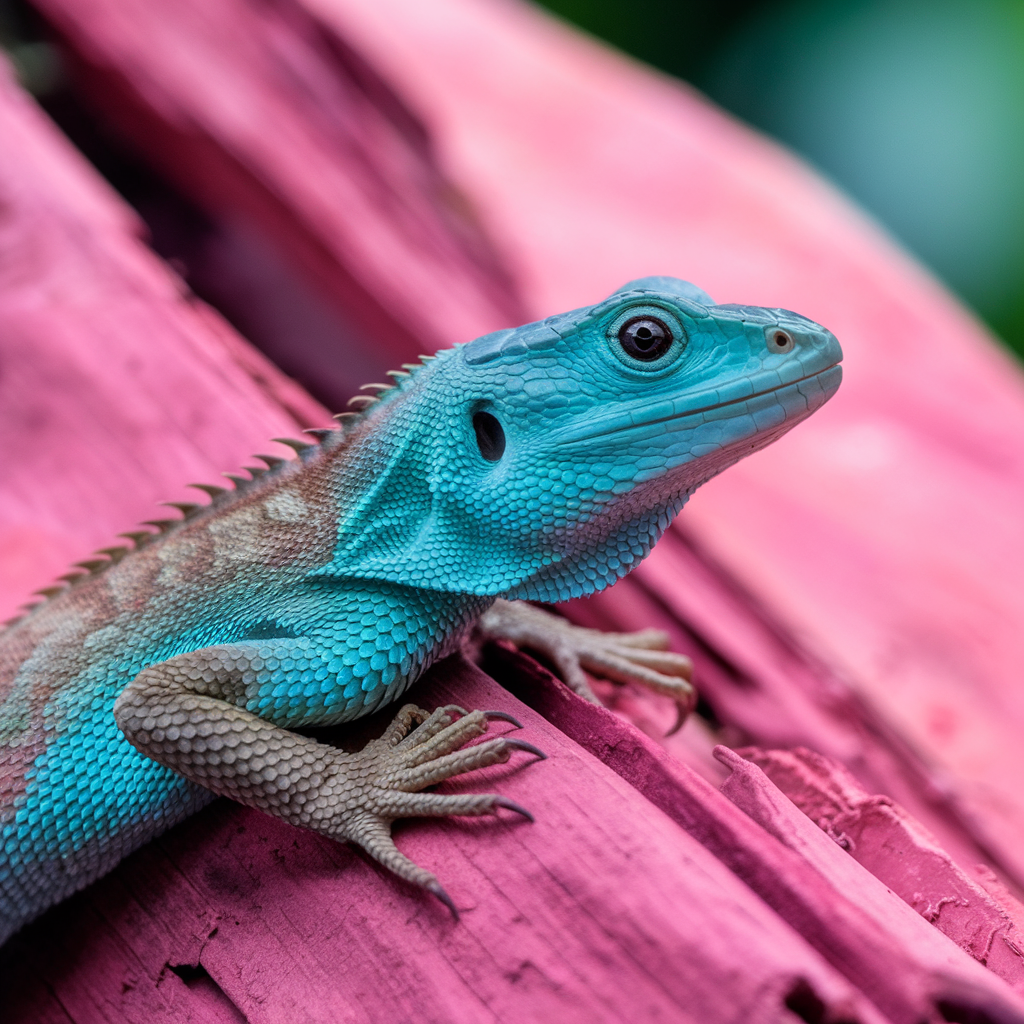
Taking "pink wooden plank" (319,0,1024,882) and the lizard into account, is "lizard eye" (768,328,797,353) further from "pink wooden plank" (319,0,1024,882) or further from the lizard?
"pink wooden plank" (319,0,1024,882)

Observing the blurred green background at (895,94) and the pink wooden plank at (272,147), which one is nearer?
the pink wooden plank at (272,147)

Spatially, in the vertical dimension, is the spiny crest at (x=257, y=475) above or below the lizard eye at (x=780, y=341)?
below

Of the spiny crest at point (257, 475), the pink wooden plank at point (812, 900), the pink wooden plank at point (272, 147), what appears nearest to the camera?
the pink wooden plank at point (812, 900)

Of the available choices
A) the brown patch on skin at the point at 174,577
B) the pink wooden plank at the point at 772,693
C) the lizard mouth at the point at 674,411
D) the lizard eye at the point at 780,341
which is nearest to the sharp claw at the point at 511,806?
the brown patch on skin at the point at 174,577

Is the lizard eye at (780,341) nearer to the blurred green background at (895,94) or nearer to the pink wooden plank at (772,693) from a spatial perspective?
the pink wooden plank at (772,693)

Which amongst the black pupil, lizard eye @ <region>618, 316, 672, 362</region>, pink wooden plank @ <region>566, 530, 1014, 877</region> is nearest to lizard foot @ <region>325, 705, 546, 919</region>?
the black pupil

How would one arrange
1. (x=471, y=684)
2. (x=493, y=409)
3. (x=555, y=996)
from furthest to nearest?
(x=471, y=684)
(x=493, y=409)
(x=555, y=996)

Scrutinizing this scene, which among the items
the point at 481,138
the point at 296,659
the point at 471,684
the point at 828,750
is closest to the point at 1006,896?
the point at 828,750

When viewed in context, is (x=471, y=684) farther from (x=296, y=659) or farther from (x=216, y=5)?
(x=216, y=5)
